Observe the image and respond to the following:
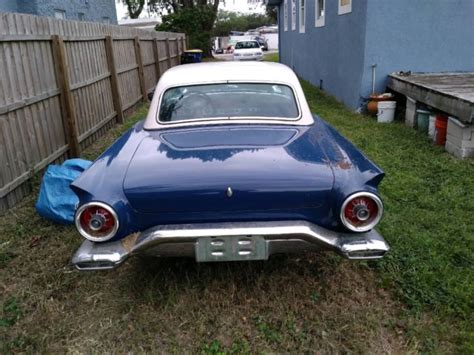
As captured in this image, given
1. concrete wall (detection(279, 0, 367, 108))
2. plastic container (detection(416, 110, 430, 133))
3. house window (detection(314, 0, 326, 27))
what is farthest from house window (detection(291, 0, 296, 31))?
plastic container (detection(416, 110, 430, 133))

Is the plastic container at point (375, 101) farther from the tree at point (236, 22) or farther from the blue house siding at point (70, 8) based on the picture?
the tree at point (236, 22)

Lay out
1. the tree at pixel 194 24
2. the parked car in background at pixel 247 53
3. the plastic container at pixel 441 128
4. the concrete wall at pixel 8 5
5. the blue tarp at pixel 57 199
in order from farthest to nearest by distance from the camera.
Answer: the tree at pixel 194 24 < the parked car in background at pixel 247 53 < the concrete wall at pixel 8 5 < the plastic container at pixel 441 128 < the blue tarp at pixel 57 199

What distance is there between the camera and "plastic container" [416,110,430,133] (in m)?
6.91

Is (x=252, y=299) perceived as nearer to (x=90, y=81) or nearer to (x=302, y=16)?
(x=90, y=81)

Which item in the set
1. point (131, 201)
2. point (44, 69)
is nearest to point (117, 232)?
point (131, 201)

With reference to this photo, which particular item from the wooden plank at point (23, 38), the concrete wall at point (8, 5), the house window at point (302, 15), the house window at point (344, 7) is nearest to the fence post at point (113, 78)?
the wooden plank at point (23, 38)

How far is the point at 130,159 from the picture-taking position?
2.81 metres

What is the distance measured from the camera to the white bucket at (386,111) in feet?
26.0

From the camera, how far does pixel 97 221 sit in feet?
8.00

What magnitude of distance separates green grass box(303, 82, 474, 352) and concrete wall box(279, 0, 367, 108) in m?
2.79

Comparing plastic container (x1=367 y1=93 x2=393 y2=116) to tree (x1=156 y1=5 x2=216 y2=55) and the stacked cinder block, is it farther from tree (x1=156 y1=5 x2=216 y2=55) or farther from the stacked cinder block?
tree (x1=156 y1=5 x2=216 y2=55)

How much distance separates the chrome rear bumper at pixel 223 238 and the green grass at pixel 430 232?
69cm

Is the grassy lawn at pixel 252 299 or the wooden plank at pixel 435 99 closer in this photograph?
the grassy lawn at pixel 252 299

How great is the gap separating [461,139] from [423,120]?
1563 millimetres
